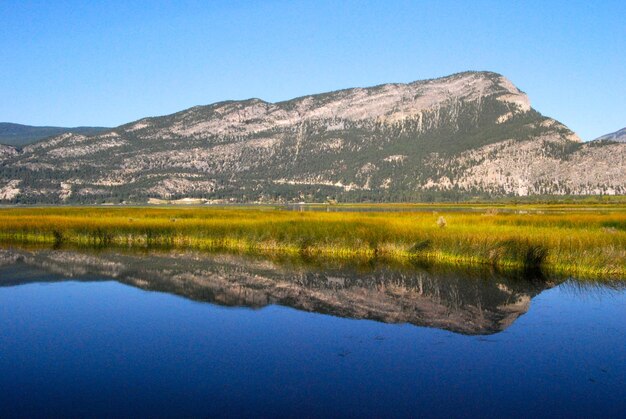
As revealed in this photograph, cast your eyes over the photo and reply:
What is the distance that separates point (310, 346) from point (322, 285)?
827cm

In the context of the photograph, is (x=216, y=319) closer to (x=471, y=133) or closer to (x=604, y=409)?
(x=604, y=409)

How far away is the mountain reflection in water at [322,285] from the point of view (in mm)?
17125

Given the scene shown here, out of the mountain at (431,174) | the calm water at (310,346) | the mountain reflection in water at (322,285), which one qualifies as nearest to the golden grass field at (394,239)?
the mountain reflection in water at (322,285)

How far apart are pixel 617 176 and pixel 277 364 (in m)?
158

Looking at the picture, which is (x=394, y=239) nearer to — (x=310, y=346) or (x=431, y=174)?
(x=310, y=346)

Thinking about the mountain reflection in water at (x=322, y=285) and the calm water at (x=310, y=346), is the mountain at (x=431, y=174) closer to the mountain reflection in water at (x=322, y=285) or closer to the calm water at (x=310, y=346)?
the mountain reflection in water at (x=322, y=285)

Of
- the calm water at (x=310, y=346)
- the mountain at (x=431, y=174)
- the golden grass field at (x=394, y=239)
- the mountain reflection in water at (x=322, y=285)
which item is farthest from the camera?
the mountain at (x=431, y=174)

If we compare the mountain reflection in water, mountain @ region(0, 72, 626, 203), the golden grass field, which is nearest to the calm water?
the mountain reflection in water

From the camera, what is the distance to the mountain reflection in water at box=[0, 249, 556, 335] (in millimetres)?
17125

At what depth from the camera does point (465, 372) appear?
1170cm

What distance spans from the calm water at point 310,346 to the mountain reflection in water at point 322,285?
0.37 feet

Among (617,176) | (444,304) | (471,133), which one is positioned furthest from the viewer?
(471,133)

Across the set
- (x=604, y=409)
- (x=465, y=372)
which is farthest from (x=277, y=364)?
(x=604, y=409)

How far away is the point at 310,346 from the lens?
13469mm
